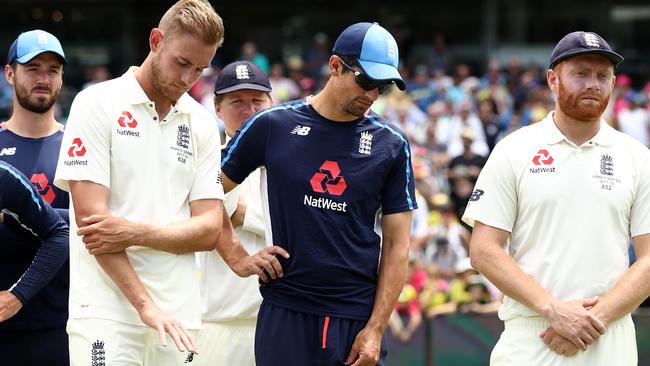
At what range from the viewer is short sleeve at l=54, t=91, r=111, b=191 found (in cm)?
468

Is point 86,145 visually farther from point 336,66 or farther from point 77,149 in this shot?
point 336,66

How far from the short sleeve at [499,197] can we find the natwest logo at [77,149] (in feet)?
6.28

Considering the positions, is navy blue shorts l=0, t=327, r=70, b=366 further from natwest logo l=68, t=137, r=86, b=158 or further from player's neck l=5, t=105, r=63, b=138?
natwest logo l=68, t=137, r=86, b=158

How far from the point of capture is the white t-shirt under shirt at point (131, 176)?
473 centimetres

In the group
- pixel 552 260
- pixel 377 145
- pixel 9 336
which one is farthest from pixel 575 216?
pixel 9 336

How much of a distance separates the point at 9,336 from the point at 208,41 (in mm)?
1992

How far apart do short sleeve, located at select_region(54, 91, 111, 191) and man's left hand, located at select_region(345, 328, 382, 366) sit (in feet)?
4.57

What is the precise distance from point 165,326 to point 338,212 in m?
1.00

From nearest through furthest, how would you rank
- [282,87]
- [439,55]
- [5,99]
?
[5,99] < [282,87] < [439,55]

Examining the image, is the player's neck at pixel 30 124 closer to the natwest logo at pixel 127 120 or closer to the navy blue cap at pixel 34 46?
the navy blue cap at pixel 34 46

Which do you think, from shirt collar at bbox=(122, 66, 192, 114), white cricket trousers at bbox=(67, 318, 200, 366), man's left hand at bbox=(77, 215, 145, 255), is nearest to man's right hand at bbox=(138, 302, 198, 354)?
white cricket trousers at bbox=(67, 318, 200, 366)

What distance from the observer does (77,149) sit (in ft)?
15.4

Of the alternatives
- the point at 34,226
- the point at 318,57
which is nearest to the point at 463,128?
the point at 318,57

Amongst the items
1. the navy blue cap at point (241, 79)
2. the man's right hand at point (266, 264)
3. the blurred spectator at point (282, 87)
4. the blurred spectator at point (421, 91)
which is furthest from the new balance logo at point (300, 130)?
the blurred spectator at point (421, 91)
